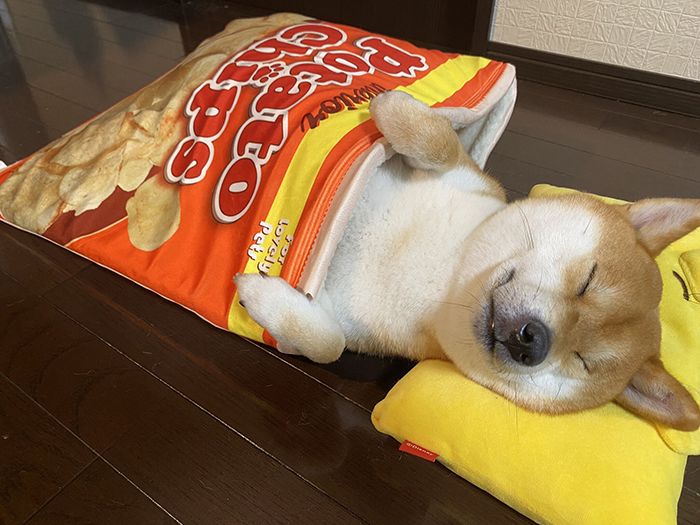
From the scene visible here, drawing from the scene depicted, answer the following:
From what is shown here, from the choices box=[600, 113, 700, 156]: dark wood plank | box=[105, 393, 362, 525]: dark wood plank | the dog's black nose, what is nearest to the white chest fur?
the dog's black nose

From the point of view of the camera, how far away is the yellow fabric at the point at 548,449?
975 mm

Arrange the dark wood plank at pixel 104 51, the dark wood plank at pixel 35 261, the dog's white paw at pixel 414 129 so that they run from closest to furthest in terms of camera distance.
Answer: the dog's white paw at pixel 414 129, the dark wood plank at pixel 35 261, the dark wood plank at pixel 104 51

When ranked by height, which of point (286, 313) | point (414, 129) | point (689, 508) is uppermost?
point (414, 129)

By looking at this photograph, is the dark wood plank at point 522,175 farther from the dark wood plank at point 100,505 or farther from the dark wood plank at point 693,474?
the dark wood plank at point 100,505

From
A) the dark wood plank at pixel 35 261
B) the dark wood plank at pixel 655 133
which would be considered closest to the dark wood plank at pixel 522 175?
the dark wood plank at pixel 655 133

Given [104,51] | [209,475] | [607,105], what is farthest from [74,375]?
[607,105]

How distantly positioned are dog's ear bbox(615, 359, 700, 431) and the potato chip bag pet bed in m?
0.72

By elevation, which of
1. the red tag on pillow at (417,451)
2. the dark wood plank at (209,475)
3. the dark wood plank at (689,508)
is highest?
the red tag on pillow at (417,451)

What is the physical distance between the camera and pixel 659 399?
1036mm

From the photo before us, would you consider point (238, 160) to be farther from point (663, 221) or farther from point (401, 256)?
point (663, 221)

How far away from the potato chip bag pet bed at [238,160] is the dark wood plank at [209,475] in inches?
10.8

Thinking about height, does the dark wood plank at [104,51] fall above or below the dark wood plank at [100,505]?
above

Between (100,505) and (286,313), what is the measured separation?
0.61 m

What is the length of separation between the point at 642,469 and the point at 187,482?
39.0 inches
